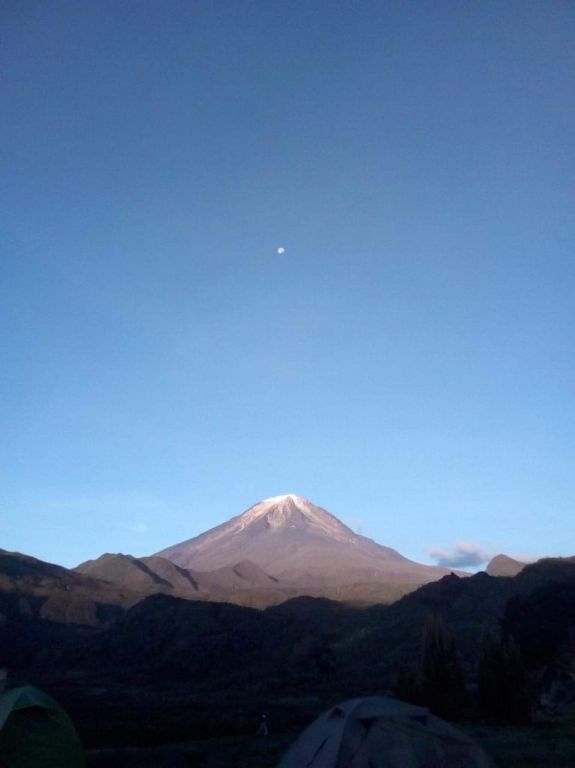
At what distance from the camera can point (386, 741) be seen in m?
10.2

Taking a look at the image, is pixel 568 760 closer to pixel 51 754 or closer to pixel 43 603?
pixel 51 754

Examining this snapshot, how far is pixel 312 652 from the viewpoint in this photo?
158 feet

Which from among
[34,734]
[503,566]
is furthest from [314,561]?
[34,734]

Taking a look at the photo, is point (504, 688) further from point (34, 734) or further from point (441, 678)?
point (34, 734)

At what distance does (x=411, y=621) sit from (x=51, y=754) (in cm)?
4024

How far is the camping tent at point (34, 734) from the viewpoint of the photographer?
12107 mm

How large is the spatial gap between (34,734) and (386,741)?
6188 mm

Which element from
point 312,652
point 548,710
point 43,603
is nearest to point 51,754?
point 548,710

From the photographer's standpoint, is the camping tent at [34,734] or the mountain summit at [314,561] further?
the mountain summit at [314,561]

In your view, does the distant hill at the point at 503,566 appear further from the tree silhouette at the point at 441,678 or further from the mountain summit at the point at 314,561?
the tree silhouette at the point at 441,678

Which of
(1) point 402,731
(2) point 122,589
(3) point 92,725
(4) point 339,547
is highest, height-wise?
(4) point 339,547

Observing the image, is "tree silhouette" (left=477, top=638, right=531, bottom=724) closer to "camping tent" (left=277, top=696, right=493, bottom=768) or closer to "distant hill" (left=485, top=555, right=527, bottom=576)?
"camping tent" (left=277, top=696, right=493, bottom=768)

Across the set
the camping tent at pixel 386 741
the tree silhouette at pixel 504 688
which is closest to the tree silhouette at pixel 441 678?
the tree silhouette at pixel 504 688

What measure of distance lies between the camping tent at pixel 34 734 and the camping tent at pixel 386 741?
4.42 m
